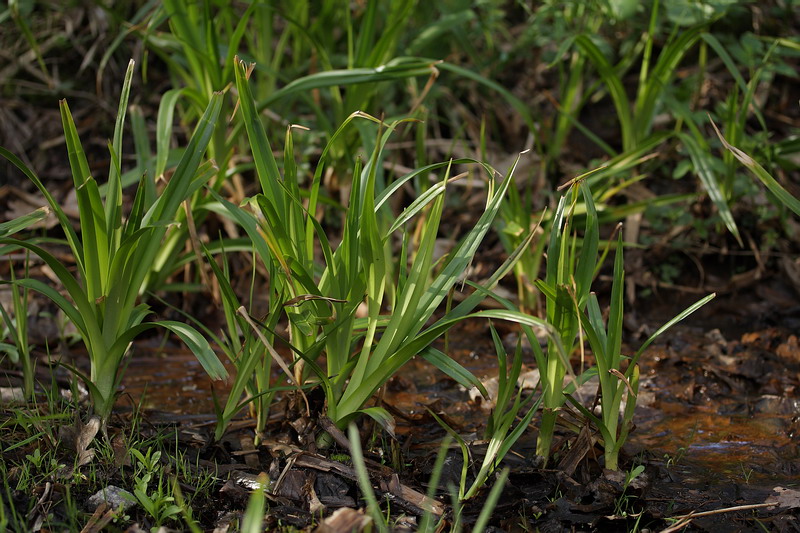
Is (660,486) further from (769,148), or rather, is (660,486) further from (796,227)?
(796,227)

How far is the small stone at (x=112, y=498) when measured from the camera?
134 cm

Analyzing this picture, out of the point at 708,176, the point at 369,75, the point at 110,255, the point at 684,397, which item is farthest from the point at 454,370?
the point at 708,176

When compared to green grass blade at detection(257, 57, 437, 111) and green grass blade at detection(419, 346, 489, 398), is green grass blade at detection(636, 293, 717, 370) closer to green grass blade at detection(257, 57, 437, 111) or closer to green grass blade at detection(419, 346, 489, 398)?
green grass blade at detection(419, 346, 489, 398)

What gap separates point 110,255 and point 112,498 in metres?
0.52

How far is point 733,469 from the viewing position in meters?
1.68

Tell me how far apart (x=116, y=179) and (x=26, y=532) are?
30.0 inches

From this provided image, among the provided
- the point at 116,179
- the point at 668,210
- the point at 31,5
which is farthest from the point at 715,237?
the point at 31,5

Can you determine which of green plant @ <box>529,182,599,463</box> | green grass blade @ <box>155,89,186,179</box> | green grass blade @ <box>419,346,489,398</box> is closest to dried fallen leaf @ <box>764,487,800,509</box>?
green plant @ <box>529,182,599,463</box>

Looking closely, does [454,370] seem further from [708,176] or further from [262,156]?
[708,176]

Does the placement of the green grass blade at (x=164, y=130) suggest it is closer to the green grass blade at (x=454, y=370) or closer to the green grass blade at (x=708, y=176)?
the green grass blade at (x=454, y=370)

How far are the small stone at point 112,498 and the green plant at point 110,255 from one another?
0.25 metres

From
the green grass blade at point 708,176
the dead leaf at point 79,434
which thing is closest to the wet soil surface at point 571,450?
the dead leaf at point 79,434

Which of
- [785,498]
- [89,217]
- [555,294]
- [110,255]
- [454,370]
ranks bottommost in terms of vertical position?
[785,498]

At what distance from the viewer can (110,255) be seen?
62.9 inches
